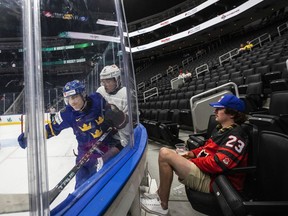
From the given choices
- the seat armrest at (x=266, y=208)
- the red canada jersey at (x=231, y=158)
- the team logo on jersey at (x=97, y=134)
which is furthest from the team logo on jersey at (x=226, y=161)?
the team logo on jersey at (x=97, y=134)

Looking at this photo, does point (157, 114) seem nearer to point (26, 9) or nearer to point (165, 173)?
point (165, 173)

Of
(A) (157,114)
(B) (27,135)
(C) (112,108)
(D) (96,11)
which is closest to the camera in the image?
(B) (27,135)

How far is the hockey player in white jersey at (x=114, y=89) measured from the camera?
1.49 meters

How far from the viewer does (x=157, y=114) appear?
14.4 ft

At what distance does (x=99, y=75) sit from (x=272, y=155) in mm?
1042

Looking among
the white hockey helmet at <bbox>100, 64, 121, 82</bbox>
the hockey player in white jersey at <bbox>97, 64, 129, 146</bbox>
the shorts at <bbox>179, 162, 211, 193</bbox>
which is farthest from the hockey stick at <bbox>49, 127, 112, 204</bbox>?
the shorts at <bbox>179, 162, 211, 193</bbox>

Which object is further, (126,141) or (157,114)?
(157,114)

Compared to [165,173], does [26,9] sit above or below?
above

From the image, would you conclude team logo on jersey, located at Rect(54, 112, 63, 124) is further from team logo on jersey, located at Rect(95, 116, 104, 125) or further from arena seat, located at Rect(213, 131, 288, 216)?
arena seat, located at Rect(213, 131, 288, 216)

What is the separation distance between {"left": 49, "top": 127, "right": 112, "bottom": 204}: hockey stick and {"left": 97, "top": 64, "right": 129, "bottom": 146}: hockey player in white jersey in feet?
0.55

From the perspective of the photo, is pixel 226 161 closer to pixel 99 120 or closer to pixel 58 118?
pixel 99 120

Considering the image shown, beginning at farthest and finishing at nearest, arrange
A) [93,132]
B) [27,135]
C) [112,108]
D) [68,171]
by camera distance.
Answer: [112,108], [93,132], [68,171], [27,135]

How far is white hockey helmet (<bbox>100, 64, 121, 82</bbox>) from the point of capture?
1.49m

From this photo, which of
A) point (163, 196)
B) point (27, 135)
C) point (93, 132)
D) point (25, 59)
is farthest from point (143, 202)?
point (25, 59)
